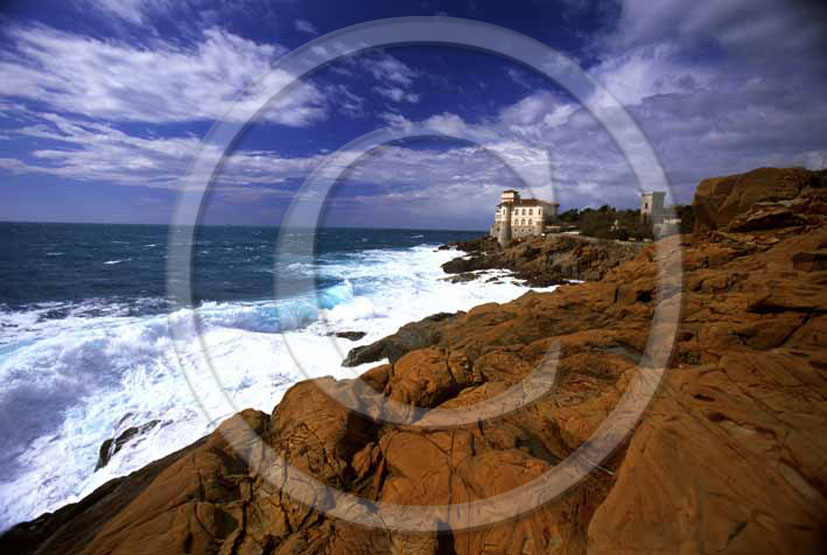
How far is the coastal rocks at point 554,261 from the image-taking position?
26453 millimetres

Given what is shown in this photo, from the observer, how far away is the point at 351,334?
14062 millimetres

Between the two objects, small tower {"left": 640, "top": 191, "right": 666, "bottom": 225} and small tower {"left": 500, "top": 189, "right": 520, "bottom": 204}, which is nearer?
small tower {"left": 640, "top": 191, "right": 666, "bottom": 225}

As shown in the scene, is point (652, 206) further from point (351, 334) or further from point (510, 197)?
point (351, 334)

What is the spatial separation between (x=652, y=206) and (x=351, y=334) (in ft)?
159

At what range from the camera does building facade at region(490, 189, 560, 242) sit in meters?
47.8

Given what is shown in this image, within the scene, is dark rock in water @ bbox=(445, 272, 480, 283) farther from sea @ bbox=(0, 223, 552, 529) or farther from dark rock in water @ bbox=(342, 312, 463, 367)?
dark rock in water @ bbox=(342, 312, 463, 367)

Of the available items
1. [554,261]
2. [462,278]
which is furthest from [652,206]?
[462,278]

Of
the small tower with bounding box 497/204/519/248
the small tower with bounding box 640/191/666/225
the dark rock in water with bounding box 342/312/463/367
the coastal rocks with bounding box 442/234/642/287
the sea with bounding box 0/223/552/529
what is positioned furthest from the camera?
the small tower with bounding box 497/204/519/248

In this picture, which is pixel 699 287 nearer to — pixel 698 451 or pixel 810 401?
pixel 810 401

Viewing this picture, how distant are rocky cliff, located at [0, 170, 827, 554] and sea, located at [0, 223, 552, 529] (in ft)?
7.07

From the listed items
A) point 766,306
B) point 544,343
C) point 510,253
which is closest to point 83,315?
point 544,343

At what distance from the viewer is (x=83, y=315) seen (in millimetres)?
16438

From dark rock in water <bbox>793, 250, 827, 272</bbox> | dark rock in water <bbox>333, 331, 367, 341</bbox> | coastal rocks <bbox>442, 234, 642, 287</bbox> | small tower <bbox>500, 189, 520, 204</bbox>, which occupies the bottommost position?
dark rock in water <bbox>333, 331, 367, 341</bbox>

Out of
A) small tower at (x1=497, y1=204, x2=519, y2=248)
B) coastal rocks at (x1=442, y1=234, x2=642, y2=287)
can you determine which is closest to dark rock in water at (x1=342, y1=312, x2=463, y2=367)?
coastal rocks at (x1=442, y1=234, x2=642, y2=287)
